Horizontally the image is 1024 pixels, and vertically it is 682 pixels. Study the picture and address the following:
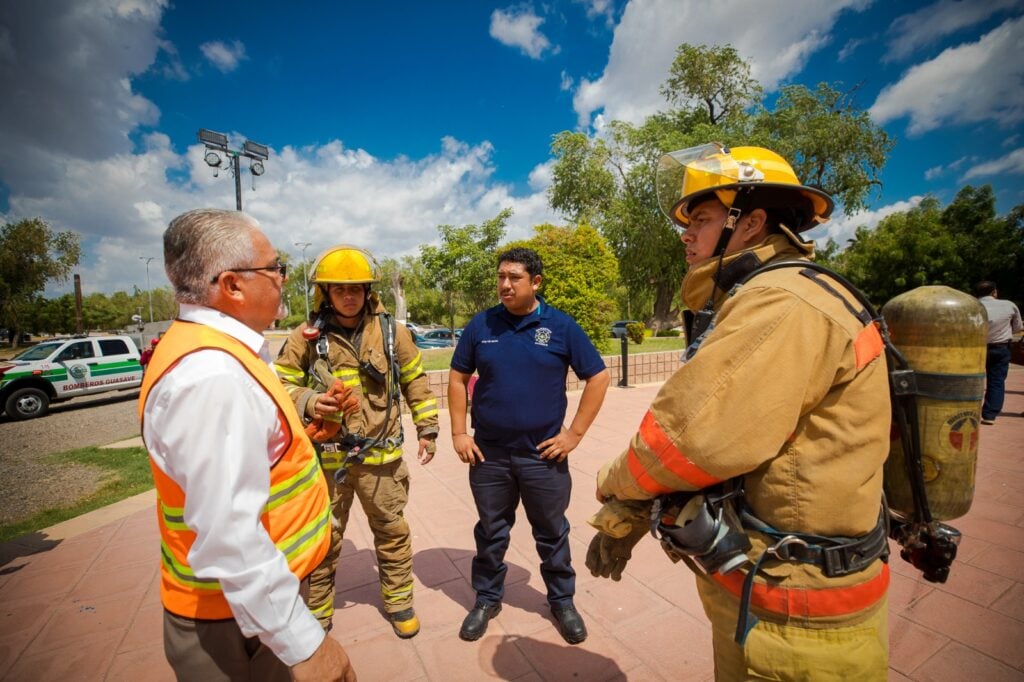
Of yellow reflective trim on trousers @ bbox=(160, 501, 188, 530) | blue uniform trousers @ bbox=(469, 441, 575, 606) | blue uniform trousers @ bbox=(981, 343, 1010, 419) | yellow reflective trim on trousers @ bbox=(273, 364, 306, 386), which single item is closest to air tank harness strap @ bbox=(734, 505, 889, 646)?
blue uniform trousers @ bbox=(469, 441, 575, 606)

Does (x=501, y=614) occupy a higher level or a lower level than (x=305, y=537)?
lower

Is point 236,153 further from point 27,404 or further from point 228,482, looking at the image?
point 228,482

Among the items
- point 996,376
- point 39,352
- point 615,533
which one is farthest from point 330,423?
point 39,352

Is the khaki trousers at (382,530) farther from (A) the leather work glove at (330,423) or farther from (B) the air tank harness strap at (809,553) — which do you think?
(B) the air tank harness strap at (809,553)

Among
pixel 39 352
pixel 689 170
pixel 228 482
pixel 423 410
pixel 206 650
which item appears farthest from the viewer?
pixel 39 352

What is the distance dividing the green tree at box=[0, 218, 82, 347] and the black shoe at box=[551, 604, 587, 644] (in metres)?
37.7

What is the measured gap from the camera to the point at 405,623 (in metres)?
2.60

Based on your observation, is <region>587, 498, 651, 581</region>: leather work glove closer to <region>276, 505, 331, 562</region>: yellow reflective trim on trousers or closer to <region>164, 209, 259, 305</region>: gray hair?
<region>276, 505, 331, 562</region>: yellow reflective trim on trousers

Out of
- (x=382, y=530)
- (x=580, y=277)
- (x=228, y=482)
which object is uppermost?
(x=580, y=277)

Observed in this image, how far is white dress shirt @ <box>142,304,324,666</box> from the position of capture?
1077 mm

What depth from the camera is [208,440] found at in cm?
108

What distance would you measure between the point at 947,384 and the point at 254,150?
14.4 meters

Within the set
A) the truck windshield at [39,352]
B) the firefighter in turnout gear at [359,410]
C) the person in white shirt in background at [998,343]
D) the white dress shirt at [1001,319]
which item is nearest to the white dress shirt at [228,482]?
the firefighter in turnout gear at [359,410]

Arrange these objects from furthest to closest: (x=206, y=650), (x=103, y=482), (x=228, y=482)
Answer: (x=103, y=482)
(x=206, y=650)
(x=228, y=482)
